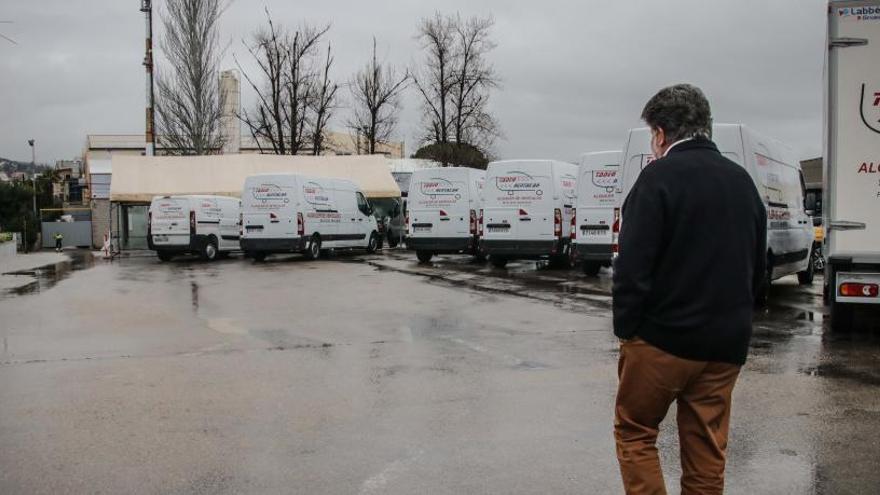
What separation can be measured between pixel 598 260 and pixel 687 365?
14.5 m

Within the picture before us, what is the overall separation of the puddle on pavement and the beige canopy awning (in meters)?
6.41

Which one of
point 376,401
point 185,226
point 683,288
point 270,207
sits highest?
point 270,207

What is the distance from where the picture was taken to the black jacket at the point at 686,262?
313 cm

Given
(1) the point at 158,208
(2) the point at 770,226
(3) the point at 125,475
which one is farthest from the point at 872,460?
(1) the point at 158,208

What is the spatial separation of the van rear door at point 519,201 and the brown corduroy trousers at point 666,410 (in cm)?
1592

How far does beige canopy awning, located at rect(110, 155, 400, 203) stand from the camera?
104 feet

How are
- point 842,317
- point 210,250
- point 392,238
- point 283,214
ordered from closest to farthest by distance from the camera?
point 842,317, point 283,214, point 210,250, point 392,238

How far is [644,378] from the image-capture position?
10.5ft

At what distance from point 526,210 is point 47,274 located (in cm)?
1179

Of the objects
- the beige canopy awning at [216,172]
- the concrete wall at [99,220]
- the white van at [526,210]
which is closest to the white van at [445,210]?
the white van at [526,210]

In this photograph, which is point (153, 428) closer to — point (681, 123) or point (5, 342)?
point (681, 123)

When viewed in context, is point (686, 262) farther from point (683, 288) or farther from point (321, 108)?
point (321, 108)

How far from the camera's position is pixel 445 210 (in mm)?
21688

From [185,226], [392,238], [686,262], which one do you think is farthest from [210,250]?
[686,262]
